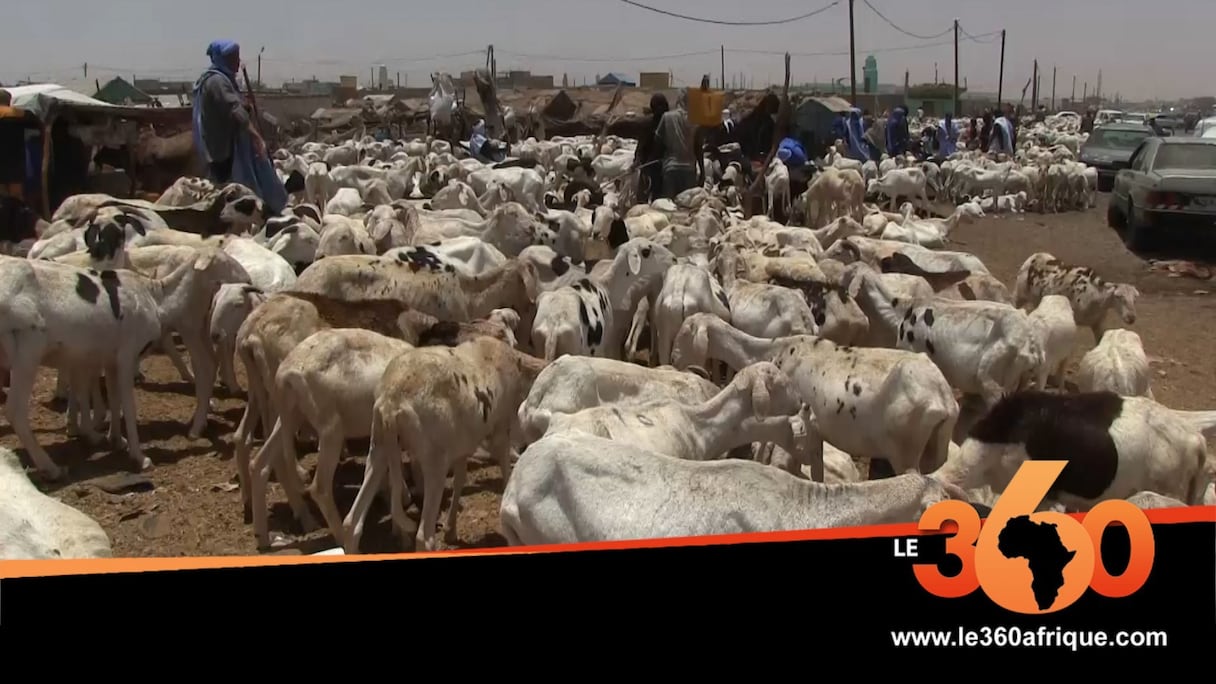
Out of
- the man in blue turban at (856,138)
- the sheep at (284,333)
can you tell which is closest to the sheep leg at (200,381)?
the sheep at (284,333)

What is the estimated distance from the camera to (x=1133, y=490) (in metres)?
5.45

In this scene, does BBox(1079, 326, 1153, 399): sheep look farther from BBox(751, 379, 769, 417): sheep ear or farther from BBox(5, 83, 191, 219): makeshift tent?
BBox(5, 83, 191, 219): makeshift tent

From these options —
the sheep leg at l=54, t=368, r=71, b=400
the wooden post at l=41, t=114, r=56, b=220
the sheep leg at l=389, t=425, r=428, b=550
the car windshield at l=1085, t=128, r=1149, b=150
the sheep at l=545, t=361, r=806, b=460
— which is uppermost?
the wooden post at l=41, t=114, r=56, b=220

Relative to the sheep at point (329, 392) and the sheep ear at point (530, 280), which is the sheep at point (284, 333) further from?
the sheep ear at point (530, 280)

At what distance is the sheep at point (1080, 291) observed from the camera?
9.98 m

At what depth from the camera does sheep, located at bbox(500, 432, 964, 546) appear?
411 cm

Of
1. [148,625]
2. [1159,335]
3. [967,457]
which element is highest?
[148,625]

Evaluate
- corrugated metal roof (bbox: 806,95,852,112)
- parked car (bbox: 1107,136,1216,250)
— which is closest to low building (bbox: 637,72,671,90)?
corrugated metal roof (bbox: 806,95,852,112)

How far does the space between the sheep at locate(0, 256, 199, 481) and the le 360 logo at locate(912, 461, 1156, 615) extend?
597 centimetres

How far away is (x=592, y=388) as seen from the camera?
6.06m

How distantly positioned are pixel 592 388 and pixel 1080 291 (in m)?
6.18

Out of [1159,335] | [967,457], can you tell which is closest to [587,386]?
[967,457]

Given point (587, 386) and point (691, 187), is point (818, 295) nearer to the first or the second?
point (587, 386)

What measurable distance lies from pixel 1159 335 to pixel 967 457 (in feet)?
25.0
